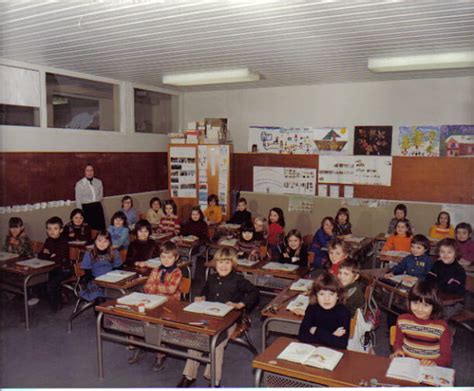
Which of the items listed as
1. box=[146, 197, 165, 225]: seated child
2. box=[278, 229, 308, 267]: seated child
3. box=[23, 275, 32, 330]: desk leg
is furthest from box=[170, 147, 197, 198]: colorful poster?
box=[23, 275, 32, 330]: desk leg

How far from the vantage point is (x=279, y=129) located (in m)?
8.60

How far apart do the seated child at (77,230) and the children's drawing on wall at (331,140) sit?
447cm

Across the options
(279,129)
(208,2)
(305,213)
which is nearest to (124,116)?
(279,129)

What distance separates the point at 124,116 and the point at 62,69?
5.07ft

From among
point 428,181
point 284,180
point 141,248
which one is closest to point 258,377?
point 141,248

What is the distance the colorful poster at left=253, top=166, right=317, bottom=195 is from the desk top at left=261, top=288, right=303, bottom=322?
484cm

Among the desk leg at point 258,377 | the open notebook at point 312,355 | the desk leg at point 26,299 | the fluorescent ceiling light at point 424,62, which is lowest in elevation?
the desk leg at point 26,299

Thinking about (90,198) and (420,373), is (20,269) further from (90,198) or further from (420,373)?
(420,373)

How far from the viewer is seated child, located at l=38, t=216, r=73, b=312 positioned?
511 cm

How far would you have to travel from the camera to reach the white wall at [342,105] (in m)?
7.25

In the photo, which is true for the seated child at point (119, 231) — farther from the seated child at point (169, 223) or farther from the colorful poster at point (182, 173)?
the colorful poster at point (182, 173)

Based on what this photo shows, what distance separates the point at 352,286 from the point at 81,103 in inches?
220

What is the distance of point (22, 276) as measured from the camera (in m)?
4.71

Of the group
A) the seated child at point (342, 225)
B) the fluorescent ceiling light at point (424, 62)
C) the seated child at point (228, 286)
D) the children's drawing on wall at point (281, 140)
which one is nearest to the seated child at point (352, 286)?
the seated child at point (228, 286)
